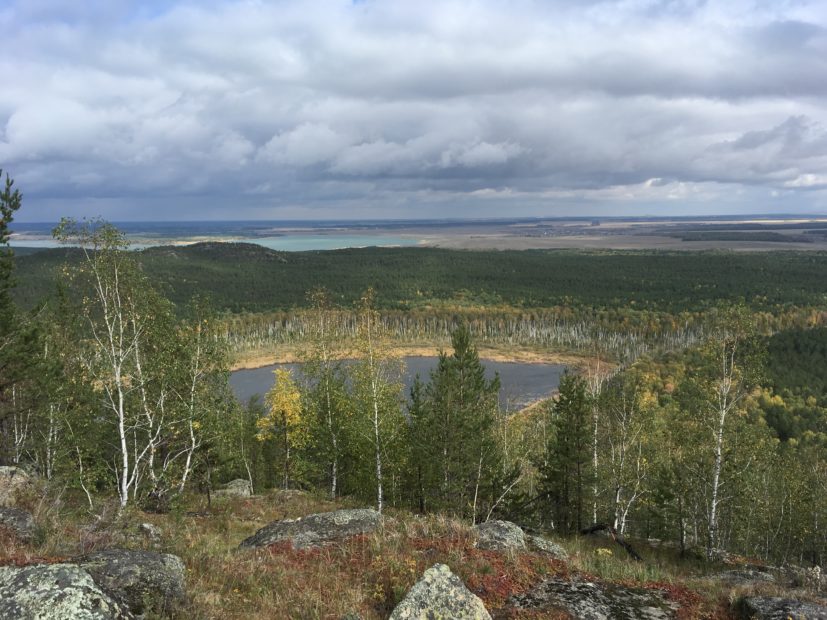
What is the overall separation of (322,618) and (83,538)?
231 inches

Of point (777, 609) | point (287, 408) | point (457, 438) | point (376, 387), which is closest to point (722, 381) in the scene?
point (457, 438)

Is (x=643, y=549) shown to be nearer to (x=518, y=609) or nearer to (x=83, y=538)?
(x=518, y=609)

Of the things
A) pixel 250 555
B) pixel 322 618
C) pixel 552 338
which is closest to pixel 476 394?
pixel 250 555

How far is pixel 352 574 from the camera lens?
1066 cm

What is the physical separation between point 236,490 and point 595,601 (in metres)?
30.4

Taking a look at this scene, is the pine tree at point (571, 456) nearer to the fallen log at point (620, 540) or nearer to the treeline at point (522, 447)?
the treeline at point (522, 447)

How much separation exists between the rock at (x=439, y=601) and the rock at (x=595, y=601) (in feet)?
5.88

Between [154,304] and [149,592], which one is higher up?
[154,304]

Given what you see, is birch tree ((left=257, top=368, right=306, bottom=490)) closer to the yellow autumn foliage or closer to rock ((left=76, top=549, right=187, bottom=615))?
the yellow autumn foliage

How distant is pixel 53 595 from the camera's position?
6500 millimetres

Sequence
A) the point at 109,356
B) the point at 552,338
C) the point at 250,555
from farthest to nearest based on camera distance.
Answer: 1. the point at 552,338
2. the point at 109,356
3. the point at 250,555

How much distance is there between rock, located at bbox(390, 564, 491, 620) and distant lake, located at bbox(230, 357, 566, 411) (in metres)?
100

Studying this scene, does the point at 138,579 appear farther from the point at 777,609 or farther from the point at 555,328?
the point at 555,328

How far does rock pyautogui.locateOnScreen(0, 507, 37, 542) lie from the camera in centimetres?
1040
